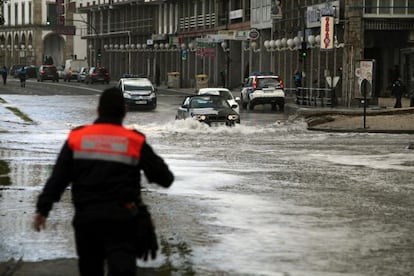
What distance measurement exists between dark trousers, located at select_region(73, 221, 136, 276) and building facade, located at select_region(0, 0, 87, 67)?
11682 centimetres

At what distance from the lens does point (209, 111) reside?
29.8m

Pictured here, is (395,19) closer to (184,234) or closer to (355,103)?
(355,103)

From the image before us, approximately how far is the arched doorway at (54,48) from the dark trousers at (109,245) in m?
123

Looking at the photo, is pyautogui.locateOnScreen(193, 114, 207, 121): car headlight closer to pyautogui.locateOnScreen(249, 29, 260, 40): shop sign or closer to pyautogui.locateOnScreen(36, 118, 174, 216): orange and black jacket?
pyautogui.locateOnScreen(36, 118, 174, 216): orange and black jacket

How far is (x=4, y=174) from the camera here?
16359mm

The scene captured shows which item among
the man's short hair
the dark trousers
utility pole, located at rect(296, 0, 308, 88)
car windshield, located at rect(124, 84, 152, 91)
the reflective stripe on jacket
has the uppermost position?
utility pole, located at rect(296, 0, 308, 88)

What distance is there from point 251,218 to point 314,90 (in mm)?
35034

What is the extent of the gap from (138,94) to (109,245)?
39124 millimetres

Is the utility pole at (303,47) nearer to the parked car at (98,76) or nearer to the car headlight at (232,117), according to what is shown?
the car headlight at (232,117)

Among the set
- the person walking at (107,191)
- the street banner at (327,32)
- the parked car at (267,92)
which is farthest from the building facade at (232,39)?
the person walking at (107,191)

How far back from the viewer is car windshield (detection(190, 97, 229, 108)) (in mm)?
30375

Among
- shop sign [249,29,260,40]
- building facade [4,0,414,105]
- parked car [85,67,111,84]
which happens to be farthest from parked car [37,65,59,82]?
shop sign [249,29,260,40]

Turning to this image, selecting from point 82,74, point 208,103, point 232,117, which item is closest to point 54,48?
point 82,74

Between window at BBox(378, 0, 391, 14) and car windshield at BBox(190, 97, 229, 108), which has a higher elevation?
window at BBox(378, 0, 391, 14)
